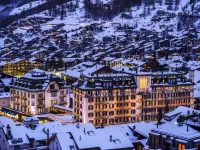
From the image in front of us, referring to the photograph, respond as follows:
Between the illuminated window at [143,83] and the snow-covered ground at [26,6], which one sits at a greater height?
the snow-covered ground at [26,6]

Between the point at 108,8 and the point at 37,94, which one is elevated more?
the point at 108,8

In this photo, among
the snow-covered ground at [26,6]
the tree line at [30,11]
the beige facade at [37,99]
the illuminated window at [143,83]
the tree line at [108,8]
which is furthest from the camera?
the snow-covered ground at [26,6]

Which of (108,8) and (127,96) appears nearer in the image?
(127,96)

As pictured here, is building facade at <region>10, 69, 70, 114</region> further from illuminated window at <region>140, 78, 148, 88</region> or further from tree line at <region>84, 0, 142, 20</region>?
tree line at <region>84, 0, 142, 20</region>

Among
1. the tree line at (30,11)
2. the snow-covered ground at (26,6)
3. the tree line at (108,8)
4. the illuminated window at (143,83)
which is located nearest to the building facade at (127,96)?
the illuminated window at (143,83)

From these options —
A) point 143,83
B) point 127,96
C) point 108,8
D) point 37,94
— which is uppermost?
point 108,8

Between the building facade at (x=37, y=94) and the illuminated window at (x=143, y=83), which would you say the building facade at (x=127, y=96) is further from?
the building facade at (x=37, y=94)

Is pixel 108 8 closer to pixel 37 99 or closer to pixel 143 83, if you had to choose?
pixel 37 99

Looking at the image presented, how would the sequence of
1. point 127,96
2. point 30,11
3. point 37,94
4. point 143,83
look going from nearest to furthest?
point 127,96
point 143,83
point 37,94
point 30,11

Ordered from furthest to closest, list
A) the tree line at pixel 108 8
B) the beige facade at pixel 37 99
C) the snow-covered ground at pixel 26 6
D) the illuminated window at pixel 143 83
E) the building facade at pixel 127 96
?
the snow-covered ground at pixel 26 6 → the tree line at pixel 108 8 → the beige facade at pixel 37 99 → the illuminated window at pixel 143 83 → the building facade at pixel 127 96

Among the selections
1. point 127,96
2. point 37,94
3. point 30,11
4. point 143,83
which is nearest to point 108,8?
point 30,11

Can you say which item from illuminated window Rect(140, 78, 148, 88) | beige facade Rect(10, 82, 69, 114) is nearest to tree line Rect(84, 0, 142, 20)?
beige facade Rect(10, 82, 69, 114)

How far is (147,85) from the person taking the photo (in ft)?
171

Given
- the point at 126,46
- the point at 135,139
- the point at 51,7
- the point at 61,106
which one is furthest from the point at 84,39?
the point at 135,139
